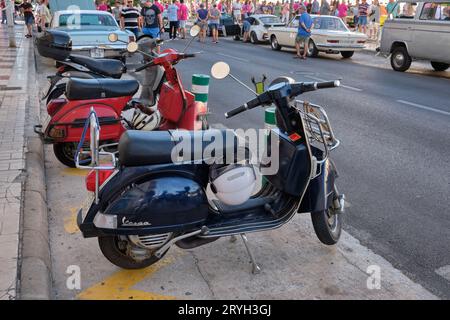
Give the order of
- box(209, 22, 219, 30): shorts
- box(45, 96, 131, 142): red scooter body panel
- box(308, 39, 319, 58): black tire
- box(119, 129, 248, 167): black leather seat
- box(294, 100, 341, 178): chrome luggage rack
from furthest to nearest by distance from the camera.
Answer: box(209, 22, 219, 30): shorts, box(308, 39, 319, 58): black tire, box(45, 96, 131, 142): red scooter body panel, box(294, 100, 341, 178): chrome luggage rack, box(119, 129, 248, 167): black leather seat

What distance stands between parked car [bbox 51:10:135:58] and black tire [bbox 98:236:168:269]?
8550 millimetres

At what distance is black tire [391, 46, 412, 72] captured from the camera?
1475 cm

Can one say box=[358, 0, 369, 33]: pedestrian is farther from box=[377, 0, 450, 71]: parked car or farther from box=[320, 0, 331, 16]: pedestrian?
box=[377, 0, 450, 71]: parked car

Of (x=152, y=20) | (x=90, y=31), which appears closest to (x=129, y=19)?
(x=152, y=20)

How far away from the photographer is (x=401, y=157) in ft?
20.8

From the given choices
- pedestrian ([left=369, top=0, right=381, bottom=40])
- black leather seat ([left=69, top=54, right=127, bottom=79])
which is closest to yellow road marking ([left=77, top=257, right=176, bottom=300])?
black leather seat ([left=69, top=54, right=127, bottom=79])

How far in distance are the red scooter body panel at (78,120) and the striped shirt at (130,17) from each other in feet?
33.0

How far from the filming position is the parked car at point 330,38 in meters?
17.2

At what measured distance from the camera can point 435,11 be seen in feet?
45.1

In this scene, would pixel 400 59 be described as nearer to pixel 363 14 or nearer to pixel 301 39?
pixel 301 39
